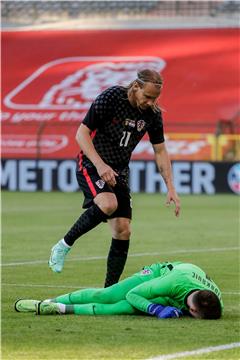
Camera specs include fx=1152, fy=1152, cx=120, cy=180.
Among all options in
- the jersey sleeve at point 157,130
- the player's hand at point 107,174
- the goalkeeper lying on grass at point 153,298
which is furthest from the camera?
the jersey sleeve at point 157,130

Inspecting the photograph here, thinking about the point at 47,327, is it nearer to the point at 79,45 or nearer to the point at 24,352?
the point at 24,352

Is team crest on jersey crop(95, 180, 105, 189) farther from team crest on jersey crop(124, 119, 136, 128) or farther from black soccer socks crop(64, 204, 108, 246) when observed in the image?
team crest on jersey crop(124, 119, 136, 128)

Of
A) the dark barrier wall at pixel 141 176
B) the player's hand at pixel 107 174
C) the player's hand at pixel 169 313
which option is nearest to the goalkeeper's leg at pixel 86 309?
the player's hand at pixel 169 313

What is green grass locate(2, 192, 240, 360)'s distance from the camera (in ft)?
25.4

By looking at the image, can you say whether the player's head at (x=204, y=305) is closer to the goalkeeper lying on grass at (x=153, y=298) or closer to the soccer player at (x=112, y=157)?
the goalkeeper lying on grass at (x=153, y=298)

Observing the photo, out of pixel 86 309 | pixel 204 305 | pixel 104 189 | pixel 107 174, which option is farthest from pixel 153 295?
pixel 104 189

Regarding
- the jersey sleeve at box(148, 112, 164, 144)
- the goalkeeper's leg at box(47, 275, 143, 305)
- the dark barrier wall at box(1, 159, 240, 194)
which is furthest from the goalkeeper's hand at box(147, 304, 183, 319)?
the dark barrier wall at box(1, 159, 240, 194)

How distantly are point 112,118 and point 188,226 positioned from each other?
10.4 m

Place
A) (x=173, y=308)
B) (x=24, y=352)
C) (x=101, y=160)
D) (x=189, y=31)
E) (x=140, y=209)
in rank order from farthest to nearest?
1. (x=189, y=31)
2. (x=140, y=209)
3. (x=101, y=160)
4. (x=173, y=308)
5. (x=24, y=352)

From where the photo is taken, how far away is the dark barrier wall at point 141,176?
30.5 metres

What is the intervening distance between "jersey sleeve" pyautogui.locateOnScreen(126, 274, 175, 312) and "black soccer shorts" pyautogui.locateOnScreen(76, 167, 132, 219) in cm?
119

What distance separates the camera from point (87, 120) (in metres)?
10.1

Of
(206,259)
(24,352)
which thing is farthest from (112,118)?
(206,259)

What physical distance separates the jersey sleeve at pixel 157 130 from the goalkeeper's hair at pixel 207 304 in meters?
2.10
